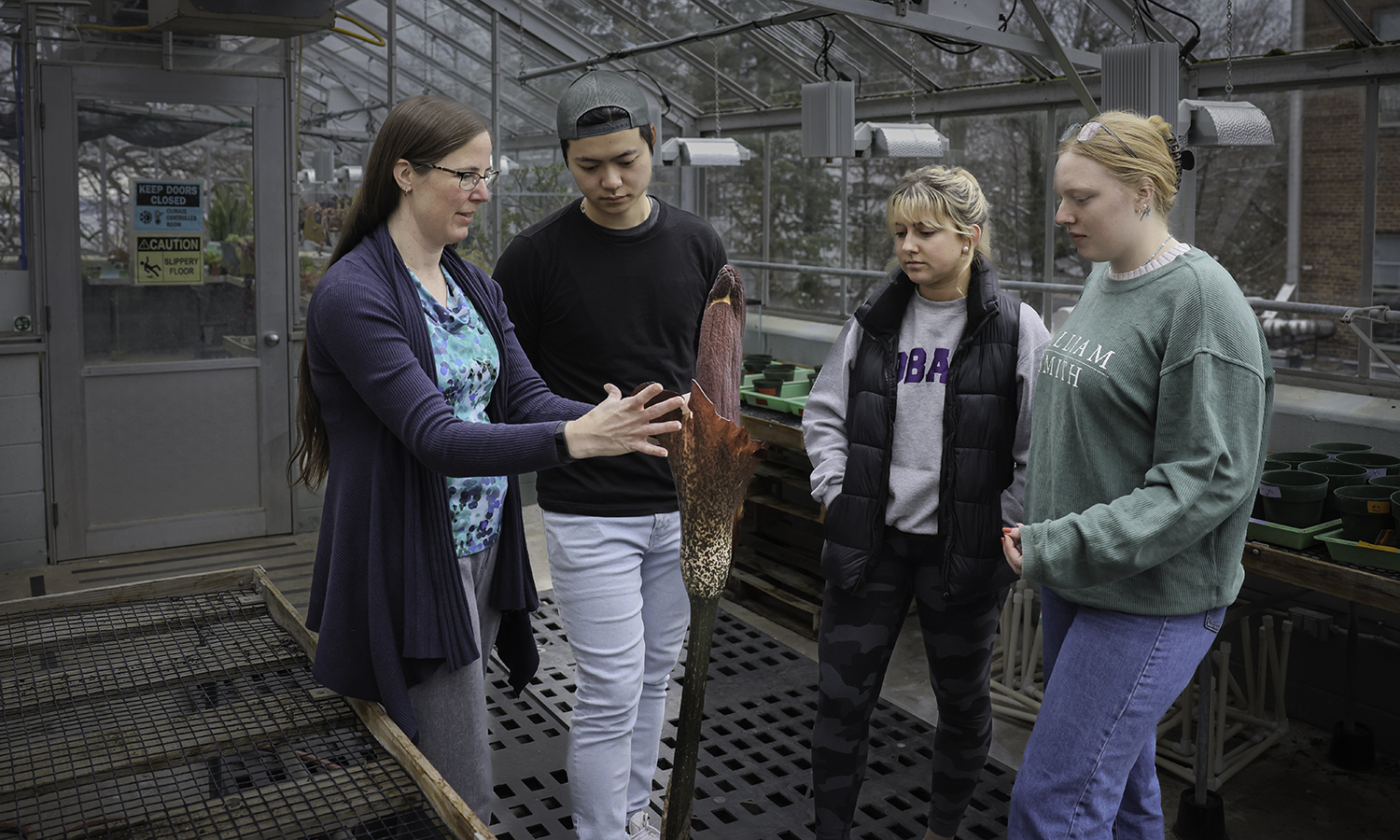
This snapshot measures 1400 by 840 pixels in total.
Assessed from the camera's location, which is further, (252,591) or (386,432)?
(252,591)

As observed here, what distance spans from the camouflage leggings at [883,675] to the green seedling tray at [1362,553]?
0.80 metres

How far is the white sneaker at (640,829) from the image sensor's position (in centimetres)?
209

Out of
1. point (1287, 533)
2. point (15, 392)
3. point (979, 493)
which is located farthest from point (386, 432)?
point (15, 392)

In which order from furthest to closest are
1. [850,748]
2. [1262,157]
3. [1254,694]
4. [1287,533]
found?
[1262,157]
[1254,694]
[1287,533]
[850,748]

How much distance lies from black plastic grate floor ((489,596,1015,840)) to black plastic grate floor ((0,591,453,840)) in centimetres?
95

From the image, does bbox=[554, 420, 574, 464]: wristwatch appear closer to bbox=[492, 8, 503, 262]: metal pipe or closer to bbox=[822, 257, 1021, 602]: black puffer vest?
bbox=[822, 257, 1021, 602]: black puffer vest

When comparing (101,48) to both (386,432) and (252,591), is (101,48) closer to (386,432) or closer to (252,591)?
(252,591)

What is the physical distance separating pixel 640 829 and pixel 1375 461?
2.16 meters

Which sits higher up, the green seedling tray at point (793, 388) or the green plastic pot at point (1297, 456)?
the green seedling tray at point (793, 388)

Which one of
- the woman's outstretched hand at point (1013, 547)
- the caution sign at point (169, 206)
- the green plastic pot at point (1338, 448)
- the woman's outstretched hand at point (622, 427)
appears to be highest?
the caution sign at point (169, 206)

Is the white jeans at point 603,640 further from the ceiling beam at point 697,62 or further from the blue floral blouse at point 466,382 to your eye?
the ceiling beam at point 697,62

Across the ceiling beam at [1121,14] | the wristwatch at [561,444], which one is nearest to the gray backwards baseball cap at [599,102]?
the wristwatch at [561,444]

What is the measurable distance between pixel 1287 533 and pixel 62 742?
238cm

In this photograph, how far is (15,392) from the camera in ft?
14.5
